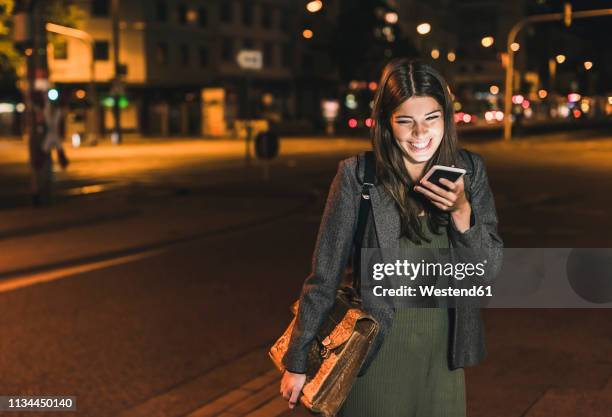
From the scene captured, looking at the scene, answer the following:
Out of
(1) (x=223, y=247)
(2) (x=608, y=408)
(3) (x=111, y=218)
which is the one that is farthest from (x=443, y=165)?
(3) (x=111, y=218)

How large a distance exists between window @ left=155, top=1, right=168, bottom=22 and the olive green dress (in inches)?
2195

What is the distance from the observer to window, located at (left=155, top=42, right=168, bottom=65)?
5625cm

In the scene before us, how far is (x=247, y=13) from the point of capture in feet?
209

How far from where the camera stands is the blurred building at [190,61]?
54125mm

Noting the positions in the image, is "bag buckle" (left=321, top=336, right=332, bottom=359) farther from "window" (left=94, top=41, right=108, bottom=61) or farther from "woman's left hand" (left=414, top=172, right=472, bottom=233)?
"window" (left=94, top=41, right=108, bottom=61)

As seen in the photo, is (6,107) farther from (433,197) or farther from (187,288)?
(433,197)

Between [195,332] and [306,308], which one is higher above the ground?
[306,308]

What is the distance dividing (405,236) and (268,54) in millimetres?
65023

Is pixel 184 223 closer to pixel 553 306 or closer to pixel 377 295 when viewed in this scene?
pixel 553 306

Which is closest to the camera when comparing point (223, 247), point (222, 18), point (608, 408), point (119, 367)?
point (608, 408)

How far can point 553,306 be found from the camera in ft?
25.1

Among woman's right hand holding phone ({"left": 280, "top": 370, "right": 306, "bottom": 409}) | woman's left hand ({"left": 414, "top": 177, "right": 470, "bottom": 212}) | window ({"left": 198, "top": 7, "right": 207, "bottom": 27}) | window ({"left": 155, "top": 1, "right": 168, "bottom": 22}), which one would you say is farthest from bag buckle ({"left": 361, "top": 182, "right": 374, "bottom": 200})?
window ({"left": 198, "top": 7, "right": 207, "bottom": 27})

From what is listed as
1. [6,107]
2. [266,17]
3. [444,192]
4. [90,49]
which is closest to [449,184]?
[444,192]

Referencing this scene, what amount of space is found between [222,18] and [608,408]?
5900cm
